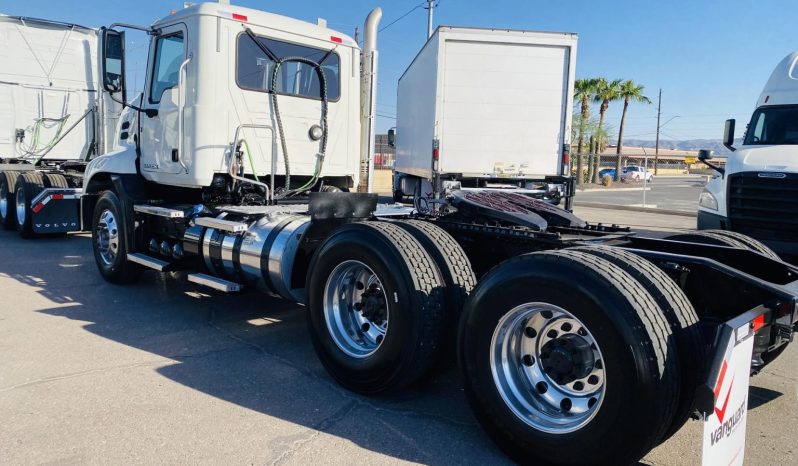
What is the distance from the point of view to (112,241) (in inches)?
275

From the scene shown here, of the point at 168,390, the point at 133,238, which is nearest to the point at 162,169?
the point at 133,238

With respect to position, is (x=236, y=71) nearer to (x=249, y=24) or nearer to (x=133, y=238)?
(x=249, y=24)

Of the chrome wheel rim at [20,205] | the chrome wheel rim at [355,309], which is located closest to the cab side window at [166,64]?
the chrome wheel rim at [355,309]

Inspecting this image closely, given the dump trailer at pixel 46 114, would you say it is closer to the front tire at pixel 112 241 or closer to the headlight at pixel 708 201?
the front tire at pixel 112 241

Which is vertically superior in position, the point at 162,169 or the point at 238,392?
the point at 162,169

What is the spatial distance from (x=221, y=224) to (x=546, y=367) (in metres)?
3.42

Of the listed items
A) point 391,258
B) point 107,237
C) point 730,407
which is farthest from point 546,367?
point 107,237

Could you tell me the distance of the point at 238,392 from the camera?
13.0 feet

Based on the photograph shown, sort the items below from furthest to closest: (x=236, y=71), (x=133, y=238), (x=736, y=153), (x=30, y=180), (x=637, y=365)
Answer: (x=30, y=180) → (x=736, y=153) → (x=133, y=238) → (x=236, y=71) → (x=637, y=365)

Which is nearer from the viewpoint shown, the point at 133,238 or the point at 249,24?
the point at 249,24

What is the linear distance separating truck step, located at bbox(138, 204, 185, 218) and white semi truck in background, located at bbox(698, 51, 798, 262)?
6.49 metres

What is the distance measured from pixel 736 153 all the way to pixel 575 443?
22.0ft

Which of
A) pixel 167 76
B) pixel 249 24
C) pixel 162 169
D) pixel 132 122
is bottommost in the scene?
pixel 162 169

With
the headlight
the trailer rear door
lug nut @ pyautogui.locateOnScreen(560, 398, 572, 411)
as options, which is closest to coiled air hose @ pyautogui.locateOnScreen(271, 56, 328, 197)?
lug nut @ pyautogui.locateOnScreen(560, 398, 572, 411)
